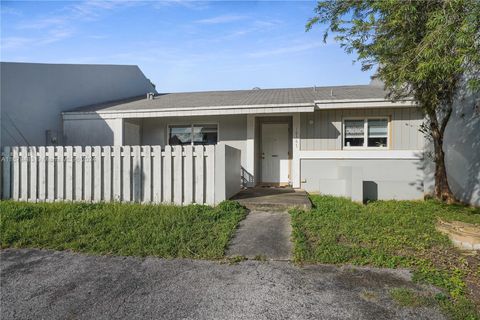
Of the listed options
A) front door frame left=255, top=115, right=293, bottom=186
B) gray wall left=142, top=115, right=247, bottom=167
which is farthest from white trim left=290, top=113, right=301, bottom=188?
gray wall left=142, top=115, right=247, bottom=167

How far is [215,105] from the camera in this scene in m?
10.0

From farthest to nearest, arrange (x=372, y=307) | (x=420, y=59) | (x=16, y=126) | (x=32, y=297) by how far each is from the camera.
Answer: (x=16, y=126), (x=420, y=59), (x=32, y=297), (x=372, y=307)

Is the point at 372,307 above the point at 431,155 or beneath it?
beneath

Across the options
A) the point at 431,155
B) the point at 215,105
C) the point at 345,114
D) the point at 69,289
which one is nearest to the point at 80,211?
the point at 69,289

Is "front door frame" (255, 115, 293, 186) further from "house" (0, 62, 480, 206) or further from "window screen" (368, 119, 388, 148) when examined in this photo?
"window screen" (368, 119, 388, 148)

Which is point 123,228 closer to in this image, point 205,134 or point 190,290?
point 190,290

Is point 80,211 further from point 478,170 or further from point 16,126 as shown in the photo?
point 478,170

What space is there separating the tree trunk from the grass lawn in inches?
39.9

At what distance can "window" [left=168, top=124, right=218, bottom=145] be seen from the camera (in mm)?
11234

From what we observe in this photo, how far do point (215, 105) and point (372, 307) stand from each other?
7881mm

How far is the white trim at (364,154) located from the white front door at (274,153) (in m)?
0.95

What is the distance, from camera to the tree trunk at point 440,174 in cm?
827

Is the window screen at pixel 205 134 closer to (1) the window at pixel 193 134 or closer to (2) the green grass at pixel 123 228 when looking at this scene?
(1) the window at pixel 193 134

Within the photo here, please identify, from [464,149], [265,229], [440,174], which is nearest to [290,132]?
[440,174]
